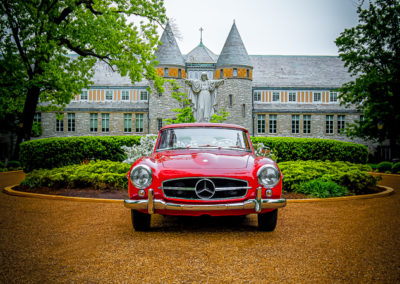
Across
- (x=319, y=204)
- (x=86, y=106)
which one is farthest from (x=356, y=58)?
(x=86, y=106)

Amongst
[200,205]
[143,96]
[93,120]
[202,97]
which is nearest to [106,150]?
[202,97]

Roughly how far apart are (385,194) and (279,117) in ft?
89.4

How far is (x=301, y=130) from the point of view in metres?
34.4

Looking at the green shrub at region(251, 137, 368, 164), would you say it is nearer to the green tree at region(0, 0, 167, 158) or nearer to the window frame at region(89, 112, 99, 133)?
the green tree at region(0, 0, 167, 158)

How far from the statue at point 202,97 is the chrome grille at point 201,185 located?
7434mm

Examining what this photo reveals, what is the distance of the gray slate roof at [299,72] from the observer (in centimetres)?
3569

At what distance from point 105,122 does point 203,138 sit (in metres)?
31.3

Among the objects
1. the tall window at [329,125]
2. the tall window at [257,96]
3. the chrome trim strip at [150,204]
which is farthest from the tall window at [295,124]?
the chrome trim strip at [150,204]

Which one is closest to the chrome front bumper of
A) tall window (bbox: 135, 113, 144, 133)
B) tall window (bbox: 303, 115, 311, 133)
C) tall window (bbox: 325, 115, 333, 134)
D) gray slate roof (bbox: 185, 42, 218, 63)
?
tall window (bbox: 135, 113, 144, 133)

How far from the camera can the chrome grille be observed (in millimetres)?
3863

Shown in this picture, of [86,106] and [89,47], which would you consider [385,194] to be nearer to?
[89,47]

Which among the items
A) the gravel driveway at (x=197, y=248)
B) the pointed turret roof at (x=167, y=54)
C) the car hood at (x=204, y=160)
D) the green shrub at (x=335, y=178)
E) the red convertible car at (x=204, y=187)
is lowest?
the gravel driveway at (x=197, y=248)

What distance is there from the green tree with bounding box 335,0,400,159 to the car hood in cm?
2115

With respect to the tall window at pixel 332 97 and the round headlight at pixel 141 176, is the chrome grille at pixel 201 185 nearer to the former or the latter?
the round headlight at pixel 141 176
